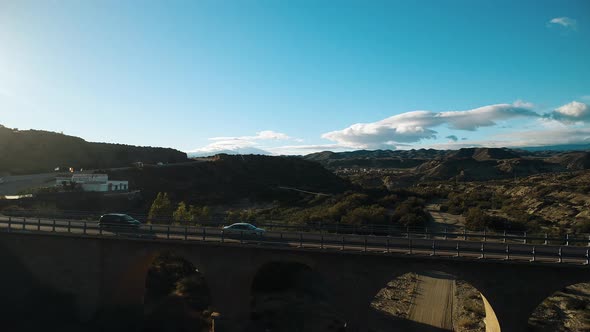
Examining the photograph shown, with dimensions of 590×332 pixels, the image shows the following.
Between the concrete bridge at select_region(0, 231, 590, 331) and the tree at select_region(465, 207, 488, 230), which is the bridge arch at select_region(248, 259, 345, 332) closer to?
the concrete bridge at select_region(0, 231, 590, 331)

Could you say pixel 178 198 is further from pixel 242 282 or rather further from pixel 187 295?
pixel 242 282

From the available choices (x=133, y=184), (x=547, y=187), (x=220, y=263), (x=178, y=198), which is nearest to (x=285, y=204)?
(x=178, y=198)

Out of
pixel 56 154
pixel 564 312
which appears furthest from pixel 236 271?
pixel 56 154

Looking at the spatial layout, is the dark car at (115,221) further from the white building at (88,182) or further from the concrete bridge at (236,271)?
the white building at (88,182)


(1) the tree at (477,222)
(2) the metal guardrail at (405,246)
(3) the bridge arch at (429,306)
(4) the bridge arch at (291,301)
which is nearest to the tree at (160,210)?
(2) the metal guardrail at (405,246)

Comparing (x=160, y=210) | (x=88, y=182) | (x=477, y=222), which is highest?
(x=88, y=182)

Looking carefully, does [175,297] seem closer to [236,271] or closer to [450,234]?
[236,271]
